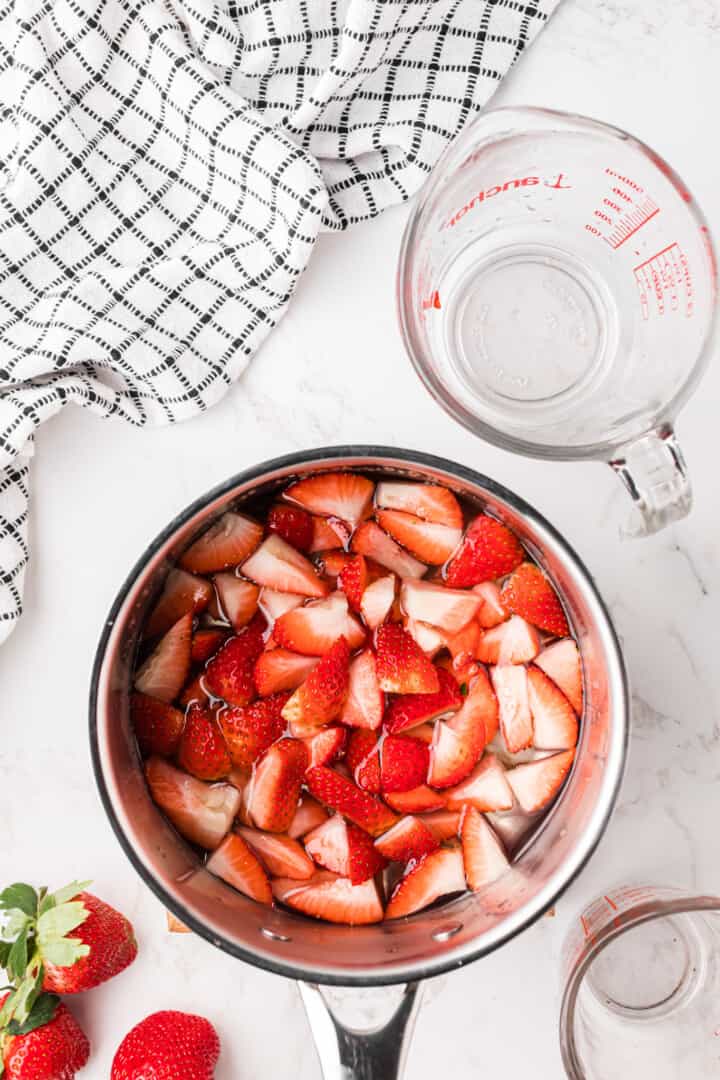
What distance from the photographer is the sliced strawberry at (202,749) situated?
930 mm

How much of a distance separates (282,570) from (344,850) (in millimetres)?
243

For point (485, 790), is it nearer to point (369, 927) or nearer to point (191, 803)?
point (369, 927)

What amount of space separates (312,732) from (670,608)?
344 mm

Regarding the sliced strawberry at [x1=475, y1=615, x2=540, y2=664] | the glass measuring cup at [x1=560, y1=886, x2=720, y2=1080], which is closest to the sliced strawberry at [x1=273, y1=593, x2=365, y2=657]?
the sliced strawberry at [x1=475, y1=615, x2=540, y2=664]

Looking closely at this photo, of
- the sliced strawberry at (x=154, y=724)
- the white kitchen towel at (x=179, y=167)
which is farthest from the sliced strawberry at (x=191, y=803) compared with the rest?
the white kitchen towel at (x=179, y=167)

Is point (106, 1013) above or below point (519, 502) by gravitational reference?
below

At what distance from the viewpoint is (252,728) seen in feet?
3.06

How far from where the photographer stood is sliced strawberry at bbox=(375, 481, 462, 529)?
0.91 metres

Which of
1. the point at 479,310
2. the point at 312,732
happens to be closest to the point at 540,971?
the point at 312,732

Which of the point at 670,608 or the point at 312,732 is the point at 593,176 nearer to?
the point at 670,608

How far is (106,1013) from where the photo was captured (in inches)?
40.7

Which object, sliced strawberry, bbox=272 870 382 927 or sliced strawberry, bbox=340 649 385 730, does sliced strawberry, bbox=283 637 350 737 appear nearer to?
sliced strawberry, bbox=340 649 385 730

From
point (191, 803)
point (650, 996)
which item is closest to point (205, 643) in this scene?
point (191, 803)

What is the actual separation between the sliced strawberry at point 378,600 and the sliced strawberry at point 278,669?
0.20 feet
